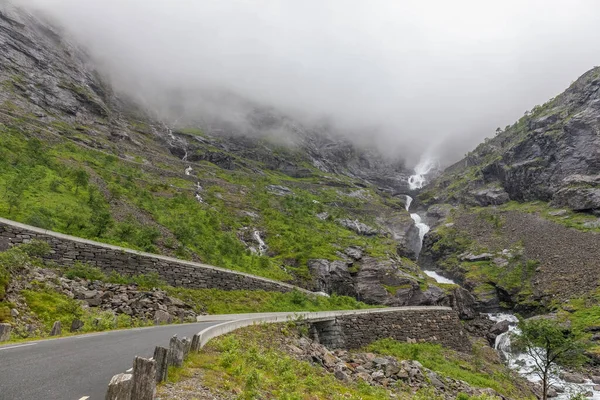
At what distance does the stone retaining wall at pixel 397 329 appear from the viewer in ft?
95.2

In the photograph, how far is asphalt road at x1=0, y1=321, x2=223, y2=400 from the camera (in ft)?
23.0

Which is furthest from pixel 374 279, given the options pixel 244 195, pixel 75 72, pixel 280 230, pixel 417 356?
pixel 75 72

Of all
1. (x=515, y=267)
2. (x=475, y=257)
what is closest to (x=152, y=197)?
(x=515, y=267)

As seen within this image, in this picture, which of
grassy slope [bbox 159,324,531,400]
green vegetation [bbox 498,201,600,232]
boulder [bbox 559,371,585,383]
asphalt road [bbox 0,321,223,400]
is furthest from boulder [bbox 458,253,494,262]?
asphalt road [bbox 0,321,223,400]

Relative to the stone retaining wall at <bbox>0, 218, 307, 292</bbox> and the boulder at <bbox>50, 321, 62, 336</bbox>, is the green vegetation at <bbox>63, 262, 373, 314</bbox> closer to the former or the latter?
the stone retaining wall at <bbox>0, 218, 307, 292</bbox>

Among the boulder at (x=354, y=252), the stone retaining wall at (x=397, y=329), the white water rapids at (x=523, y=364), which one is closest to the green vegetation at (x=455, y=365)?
the stone retaining wall at (x=397, y=329)

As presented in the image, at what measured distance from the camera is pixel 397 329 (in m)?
35.6

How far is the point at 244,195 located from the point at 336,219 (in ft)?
78.0

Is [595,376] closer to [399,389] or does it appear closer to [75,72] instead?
[399,389]

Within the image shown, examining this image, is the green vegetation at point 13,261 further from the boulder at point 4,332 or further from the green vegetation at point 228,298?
the boulder at point 4,332

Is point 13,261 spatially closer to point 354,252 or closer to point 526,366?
point 354,252

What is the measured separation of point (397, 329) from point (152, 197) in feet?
140

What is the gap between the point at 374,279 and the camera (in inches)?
2157

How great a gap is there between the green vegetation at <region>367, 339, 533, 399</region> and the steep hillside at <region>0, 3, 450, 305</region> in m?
16.6
